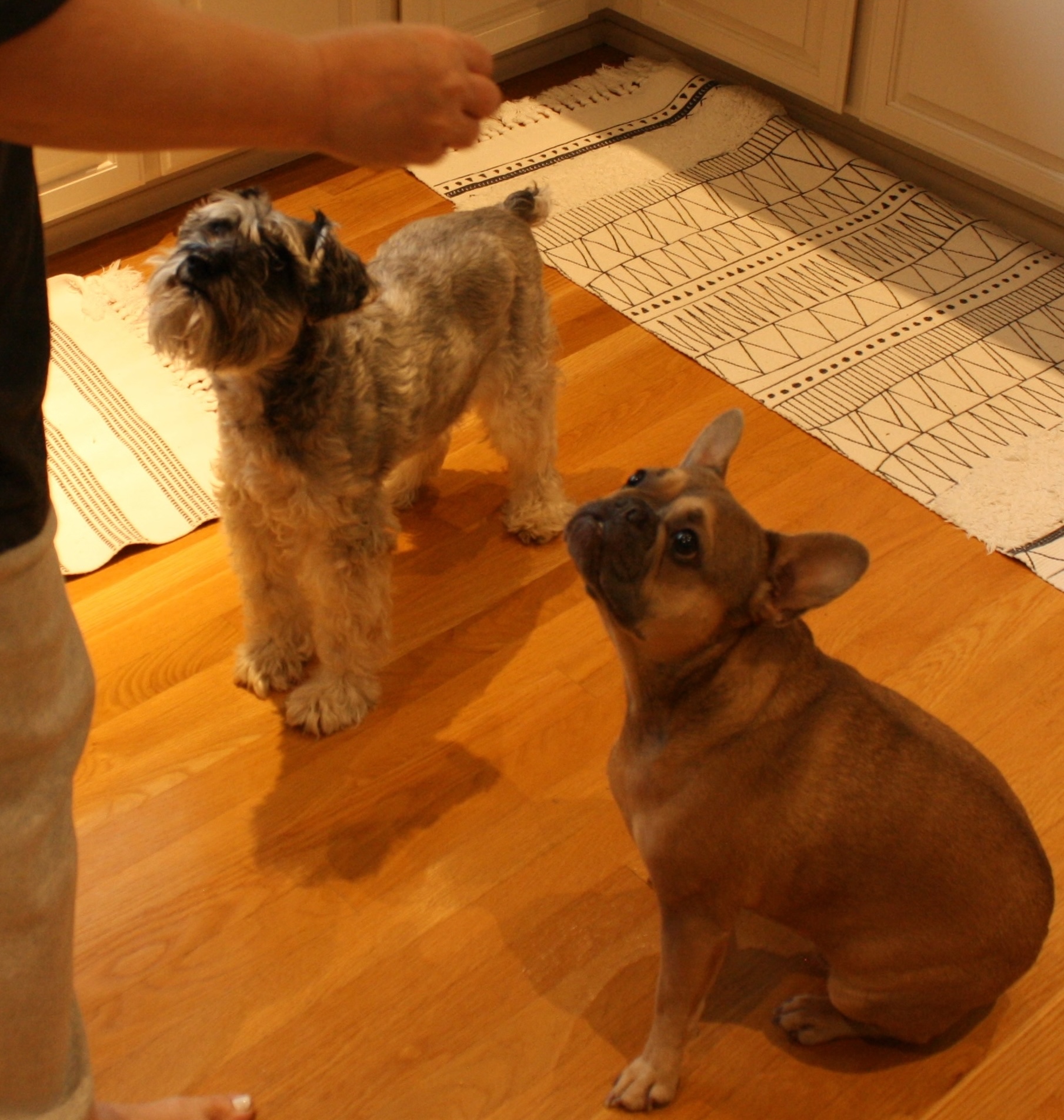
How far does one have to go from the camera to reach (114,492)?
9.50ft

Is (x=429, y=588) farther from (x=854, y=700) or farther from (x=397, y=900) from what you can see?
(x=854, y=700)

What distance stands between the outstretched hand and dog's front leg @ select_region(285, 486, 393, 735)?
122 cm

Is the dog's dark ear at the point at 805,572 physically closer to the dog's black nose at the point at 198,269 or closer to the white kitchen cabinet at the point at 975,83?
the dog's black nose at the point at 198,269

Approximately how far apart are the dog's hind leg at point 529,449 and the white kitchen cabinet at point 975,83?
5.26 feet

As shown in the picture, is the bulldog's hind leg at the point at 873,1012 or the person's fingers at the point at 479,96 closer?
the person's fingers at the point at 479,96

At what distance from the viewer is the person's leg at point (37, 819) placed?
3.59 ft

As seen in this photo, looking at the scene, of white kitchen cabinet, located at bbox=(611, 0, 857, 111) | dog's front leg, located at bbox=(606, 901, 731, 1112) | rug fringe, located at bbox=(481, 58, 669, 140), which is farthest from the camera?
rug fringe, located at bbox=(481, 58, 669, 140)

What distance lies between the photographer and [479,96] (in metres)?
1.13

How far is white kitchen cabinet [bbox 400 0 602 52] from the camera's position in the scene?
153 inches

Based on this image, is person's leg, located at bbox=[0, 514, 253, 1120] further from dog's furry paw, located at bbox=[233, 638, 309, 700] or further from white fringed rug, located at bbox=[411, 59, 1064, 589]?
Answer: white fringed rug, located at bbox=[411, 59, 1064, 589]

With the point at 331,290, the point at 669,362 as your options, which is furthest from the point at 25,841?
the point at 669,362

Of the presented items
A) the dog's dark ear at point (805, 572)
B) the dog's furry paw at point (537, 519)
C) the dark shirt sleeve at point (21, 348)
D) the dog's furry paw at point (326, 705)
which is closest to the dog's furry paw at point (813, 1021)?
the dog's dark ear at point (805, 572)

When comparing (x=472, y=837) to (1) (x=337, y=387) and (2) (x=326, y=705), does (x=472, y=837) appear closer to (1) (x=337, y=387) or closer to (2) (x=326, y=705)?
(2) (x=326, y=705)

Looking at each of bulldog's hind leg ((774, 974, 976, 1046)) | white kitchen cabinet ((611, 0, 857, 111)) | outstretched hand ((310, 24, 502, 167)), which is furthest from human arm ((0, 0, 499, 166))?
white kitchen cabinet ((611, 0, 857, 111))
